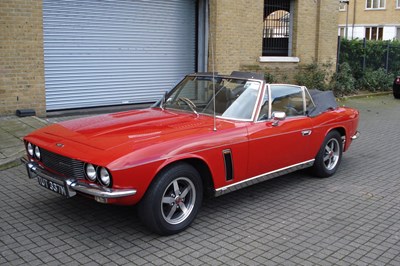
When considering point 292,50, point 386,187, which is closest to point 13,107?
point 386,187

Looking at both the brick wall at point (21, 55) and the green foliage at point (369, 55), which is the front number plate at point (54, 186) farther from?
the green foliage at point (369, 55)

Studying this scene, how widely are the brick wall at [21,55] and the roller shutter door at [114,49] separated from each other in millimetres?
675

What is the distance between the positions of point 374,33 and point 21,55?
140 ft

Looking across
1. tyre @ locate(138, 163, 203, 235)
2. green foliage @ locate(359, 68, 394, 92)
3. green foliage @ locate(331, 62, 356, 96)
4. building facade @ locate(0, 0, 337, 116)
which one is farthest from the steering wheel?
green foliage @ locate(359, 68, 394, 92)

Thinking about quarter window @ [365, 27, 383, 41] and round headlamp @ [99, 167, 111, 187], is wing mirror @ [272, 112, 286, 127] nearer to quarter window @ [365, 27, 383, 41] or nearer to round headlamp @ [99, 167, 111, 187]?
round headlamp @ [99, 167, 111, 187]

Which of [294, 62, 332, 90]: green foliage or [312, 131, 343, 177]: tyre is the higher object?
[294, 62, 332, 90]: green foliage

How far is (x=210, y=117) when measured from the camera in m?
5.60

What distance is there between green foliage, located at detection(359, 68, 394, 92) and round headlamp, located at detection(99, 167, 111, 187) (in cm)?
1789

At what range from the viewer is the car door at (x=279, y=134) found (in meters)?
5.43

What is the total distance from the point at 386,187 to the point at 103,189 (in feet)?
13.6

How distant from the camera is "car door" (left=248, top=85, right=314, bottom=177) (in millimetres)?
5434

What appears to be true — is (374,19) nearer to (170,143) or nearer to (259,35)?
(259,35)

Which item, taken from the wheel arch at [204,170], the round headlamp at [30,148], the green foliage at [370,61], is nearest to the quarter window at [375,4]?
the green foliage at [370,61]

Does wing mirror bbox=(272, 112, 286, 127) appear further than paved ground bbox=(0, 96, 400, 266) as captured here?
Yes
